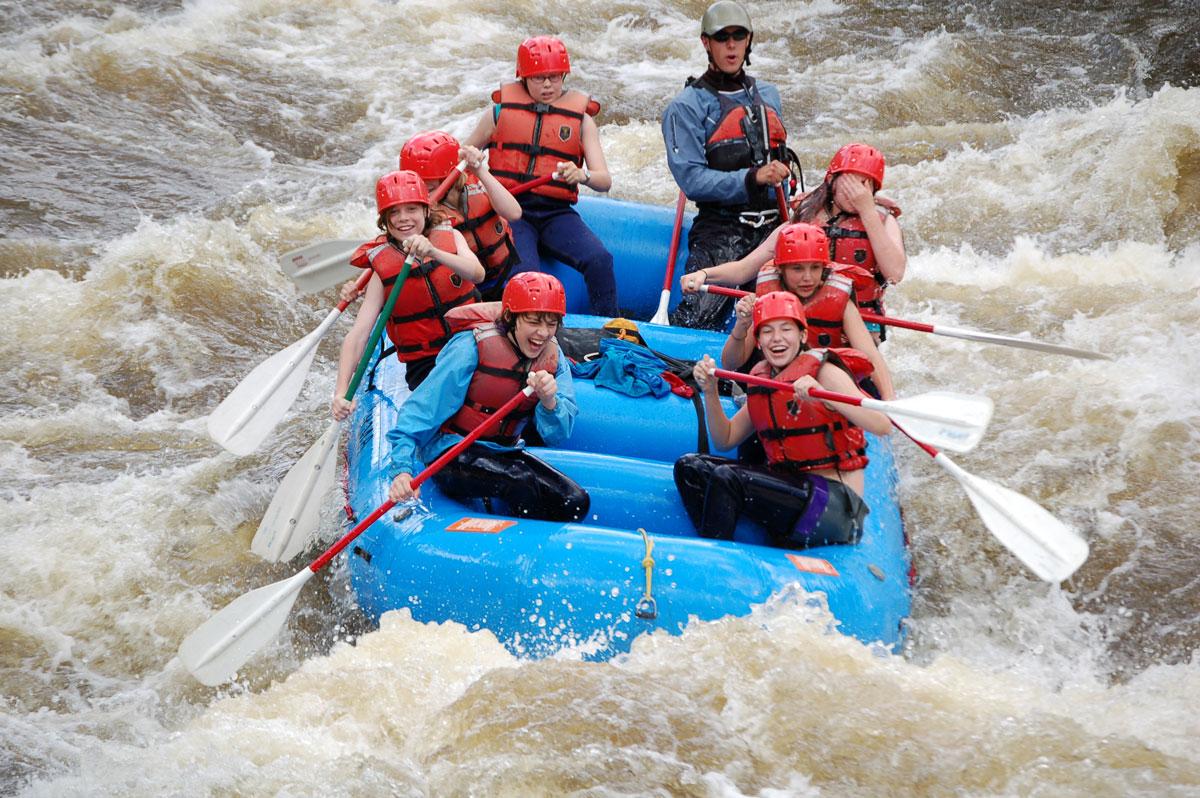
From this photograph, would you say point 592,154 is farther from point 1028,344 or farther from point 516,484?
point 1028,344

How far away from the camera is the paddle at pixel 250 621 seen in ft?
12.6

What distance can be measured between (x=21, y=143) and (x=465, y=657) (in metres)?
6.16

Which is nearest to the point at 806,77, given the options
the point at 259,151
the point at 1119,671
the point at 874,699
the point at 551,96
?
the point at 259,151

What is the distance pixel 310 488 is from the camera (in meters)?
4.39

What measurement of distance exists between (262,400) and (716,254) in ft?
6.18

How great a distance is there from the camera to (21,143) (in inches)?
328

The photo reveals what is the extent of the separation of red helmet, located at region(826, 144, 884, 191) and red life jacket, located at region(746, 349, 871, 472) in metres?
0.91

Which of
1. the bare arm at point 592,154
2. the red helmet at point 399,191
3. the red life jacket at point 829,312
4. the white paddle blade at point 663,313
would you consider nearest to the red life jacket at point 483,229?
the red helmet at point 399,191

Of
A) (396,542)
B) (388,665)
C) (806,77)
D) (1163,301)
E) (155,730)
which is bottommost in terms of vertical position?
(155,730)

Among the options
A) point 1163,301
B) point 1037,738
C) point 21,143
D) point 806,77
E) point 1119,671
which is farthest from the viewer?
point 806,77

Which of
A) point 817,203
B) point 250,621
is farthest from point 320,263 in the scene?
point 817,203

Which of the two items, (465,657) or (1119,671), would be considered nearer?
(465,657)

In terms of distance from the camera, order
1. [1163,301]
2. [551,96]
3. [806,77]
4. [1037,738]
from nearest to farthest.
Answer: [1037,738] → [551,96] → [1163,301] → [806,77]

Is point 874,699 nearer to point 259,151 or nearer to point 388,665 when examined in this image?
point 388,665
